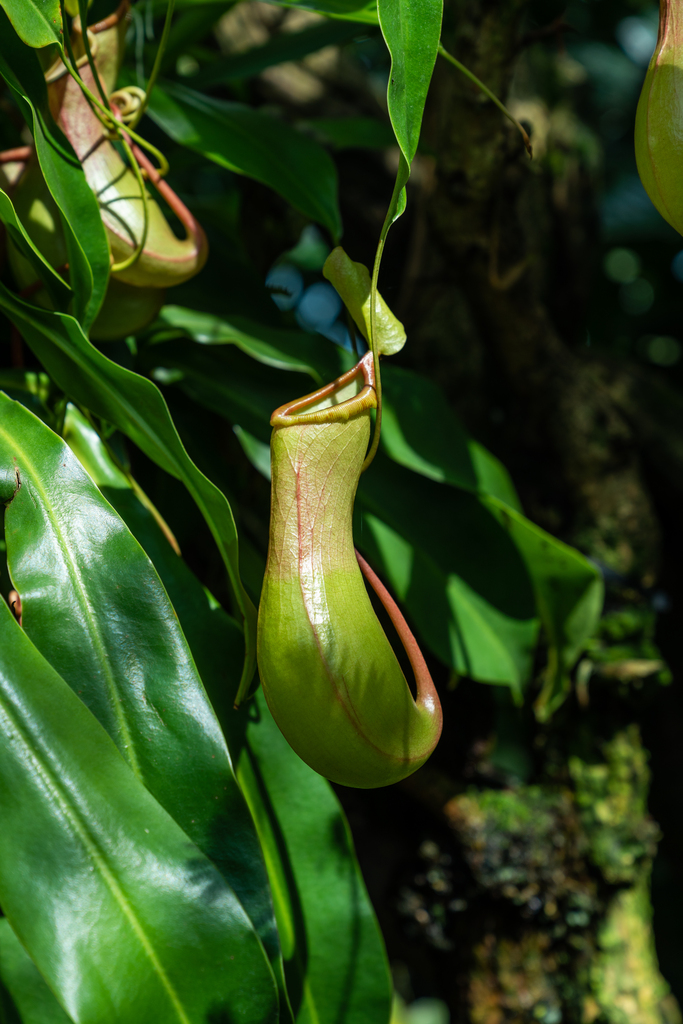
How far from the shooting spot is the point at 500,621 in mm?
768

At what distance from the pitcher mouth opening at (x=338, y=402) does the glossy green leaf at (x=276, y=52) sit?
599 mm

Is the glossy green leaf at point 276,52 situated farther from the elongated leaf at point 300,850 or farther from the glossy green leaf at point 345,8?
the elongated leaf at point 300,850

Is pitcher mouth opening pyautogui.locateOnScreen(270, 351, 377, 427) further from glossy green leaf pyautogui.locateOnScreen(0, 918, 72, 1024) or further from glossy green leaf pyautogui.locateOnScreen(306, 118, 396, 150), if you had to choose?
glossy green leaf pyautogui.locateOnScreen(306, 118, 396, 150)

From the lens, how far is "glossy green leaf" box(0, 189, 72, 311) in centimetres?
47

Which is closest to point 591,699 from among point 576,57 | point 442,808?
point 442,808

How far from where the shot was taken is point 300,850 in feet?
1.89

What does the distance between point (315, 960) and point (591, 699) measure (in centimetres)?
53

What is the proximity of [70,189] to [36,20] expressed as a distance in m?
0.10

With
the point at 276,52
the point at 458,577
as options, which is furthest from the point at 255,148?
the point at 458,577

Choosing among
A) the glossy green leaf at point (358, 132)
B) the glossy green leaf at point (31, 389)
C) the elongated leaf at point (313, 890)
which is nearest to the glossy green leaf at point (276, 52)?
the glossy green leaf at point (358, 132)

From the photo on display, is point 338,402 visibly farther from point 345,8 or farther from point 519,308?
point 519,308

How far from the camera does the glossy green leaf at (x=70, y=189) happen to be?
51 cm

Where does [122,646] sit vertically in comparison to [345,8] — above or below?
below

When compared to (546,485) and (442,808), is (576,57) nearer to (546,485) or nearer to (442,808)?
(546,485)
